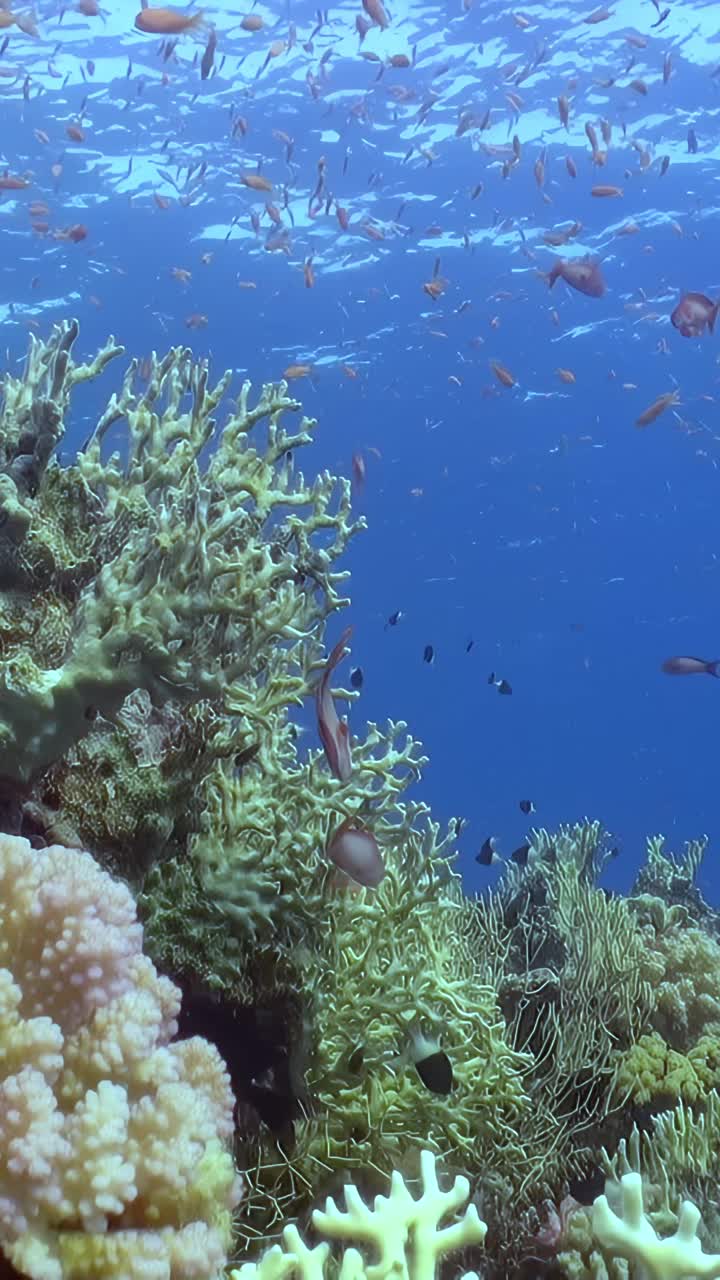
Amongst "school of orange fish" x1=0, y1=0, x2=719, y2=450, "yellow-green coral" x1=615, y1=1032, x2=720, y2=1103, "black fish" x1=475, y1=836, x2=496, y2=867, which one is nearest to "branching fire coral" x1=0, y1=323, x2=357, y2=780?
"yellow-green coral" x1=615, y1=1032, x2=720, y2=1103

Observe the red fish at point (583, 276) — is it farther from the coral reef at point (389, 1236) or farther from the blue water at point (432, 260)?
the coral reef at point (389, 1236)

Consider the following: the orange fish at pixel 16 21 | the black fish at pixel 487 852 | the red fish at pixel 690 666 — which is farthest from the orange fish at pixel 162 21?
the black fish at pixel 487 852

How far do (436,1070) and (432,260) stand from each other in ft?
108

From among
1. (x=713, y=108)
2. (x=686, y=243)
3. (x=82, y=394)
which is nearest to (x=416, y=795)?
(x=82, y=394)

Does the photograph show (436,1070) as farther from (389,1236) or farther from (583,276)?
(583,276)

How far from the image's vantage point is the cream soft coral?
2.05m

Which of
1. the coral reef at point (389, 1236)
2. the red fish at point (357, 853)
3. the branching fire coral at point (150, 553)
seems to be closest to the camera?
the coral reef at point (389, 1236)

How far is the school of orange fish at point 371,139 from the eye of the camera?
74.7 ft

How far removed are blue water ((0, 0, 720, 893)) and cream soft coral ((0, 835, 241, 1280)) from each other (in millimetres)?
10584

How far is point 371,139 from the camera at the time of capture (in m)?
27.4

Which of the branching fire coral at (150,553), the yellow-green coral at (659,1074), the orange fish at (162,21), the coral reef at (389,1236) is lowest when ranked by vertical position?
the yellow-green coral at (659,1074)

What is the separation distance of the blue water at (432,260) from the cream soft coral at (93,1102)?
10584 millimetres

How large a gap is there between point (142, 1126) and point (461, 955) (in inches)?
132

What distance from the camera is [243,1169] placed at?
3732 mm
